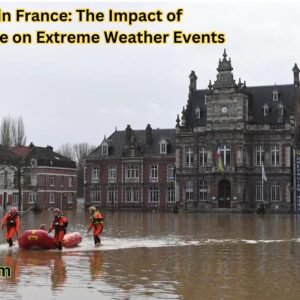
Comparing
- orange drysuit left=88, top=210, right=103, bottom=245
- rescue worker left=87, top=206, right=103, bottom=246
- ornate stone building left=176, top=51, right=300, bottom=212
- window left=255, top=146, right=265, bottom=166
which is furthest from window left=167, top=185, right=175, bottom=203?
orange drysuit left=88, top=210, right=103, bottom=245

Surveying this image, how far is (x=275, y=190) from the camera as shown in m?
69.6

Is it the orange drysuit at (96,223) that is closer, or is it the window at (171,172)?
the orange drysuit at (96,223)

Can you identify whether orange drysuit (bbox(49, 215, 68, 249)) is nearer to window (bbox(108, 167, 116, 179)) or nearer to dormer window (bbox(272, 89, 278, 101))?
dormer window (bbox(272, 89, 278, 101))

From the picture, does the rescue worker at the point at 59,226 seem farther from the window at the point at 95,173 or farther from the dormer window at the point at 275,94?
the window at the point at 95,173

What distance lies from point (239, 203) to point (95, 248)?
4810cm

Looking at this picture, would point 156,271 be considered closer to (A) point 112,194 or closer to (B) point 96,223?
(B) point 96,223

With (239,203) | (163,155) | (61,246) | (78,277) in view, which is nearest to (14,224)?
(61,246)

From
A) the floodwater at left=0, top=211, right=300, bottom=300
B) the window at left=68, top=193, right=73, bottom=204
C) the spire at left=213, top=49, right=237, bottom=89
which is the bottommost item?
the floodwater at left=0, top=211, right=300, bottom=300

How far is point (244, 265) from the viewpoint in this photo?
673 inches

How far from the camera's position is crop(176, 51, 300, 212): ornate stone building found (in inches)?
2714

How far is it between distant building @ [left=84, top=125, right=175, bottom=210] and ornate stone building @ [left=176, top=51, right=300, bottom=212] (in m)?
7.06

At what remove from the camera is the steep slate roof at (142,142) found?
261 ft
